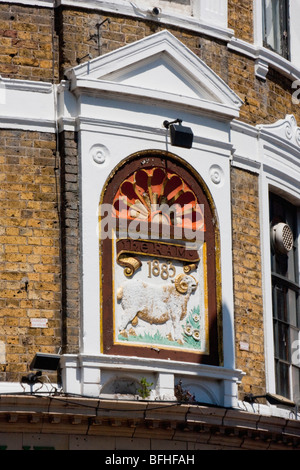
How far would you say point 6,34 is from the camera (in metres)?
21.5

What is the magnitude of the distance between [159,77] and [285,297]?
4038 mm

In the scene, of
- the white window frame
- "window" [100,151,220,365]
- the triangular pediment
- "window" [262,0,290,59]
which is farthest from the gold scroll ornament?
"window" [262,0,290,59]

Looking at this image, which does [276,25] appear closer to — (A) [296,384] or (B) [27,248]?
(A) [296,384]

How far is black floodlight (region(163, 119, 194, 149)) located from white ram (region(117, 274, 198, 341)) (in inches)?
70.1

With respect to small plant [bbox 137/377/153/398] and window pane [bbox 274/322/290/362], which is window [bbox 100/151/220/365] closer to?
small plant [bbox 137/377/153/398]

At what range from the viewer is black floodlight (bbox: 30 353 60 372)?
2019 cm

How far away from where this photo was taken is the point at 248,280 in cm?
2267

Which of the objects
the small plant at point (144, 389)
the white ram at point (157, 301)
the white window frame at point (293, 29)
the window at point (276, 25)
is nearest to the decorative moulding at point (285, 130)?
the white window frame at point (293, 29)

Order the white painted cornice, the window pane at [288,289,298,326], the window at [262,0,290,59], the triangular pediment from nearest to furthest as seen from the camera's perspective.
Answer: the triangular pediment, the white painted cornice, the window pane at [288,289,298,326], the window at [262,0,290,59]

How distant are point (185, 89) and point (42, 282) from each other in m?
3.56

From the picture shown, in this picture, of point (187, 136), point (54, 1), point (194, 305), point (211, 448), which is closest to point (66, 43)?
point (54, 1)

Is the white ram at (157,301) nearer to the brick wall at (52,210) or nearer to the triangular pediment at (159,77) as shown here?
the brick wall at (52,210)

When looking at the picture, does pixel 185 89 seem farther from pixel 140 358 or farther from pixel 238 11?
pixel 140 358

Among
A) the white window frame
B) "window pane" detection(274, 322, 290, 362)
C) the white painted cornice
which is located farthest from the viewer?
the white window frame
